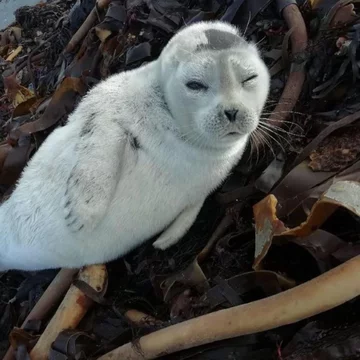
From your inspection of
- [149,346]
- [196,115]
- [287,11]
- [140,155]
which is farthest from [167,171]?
[287,11]

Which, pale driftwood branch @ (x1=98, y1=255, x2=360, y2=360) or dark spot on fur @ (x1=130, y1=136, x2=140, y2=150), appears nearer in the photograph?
pale driftwood branch @ (x1=98, y1=255, x2=360, y2=360)

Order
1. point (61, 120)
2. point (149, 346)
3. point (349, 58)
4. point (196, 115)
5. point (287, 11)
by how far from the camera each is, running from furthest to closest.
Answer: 1. point (61, 120)
2. point (287, 11)
3. point (349, 58)
4. point (196, 115)
5. point (149, 346)

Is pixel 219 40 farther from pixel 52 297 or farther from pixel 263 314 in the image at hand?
pixel 52 297

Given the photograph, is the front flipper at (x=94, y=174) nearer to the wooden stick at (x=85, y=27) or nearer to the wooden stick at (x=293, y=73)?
the wooden stick at (x=293, y=73)

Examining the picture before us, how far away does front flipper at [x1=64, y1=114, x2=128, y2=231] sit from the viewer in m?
1.98

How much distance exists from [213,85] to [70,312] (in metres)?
0.91

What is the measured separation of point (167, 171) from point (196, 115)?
267 mm

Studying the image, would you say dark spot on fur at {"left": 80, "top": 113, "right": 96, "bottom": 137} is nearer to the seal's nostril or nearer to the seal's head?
the seal's head

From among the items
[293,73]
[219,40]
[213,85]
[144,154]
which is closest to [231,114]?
[213,85]

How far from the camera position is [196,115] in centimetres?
192

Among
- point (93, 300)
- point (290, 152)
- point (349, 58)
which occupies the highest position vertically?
point (349, 58)

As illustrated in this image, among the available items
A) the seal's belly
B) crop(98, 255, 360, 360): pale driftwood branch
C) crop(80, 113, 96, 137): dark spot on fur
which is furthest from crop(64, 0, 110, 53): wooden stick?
crop(98, 255, 360, 360): pale driftwood branch

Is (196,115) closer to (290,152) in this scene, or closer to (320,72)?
(290,152)

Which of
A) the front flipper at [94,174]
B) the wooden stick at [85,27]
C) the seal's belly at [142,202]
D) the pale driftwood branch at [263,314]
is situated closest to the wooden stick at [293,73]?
the seal's belly at [142,202]
